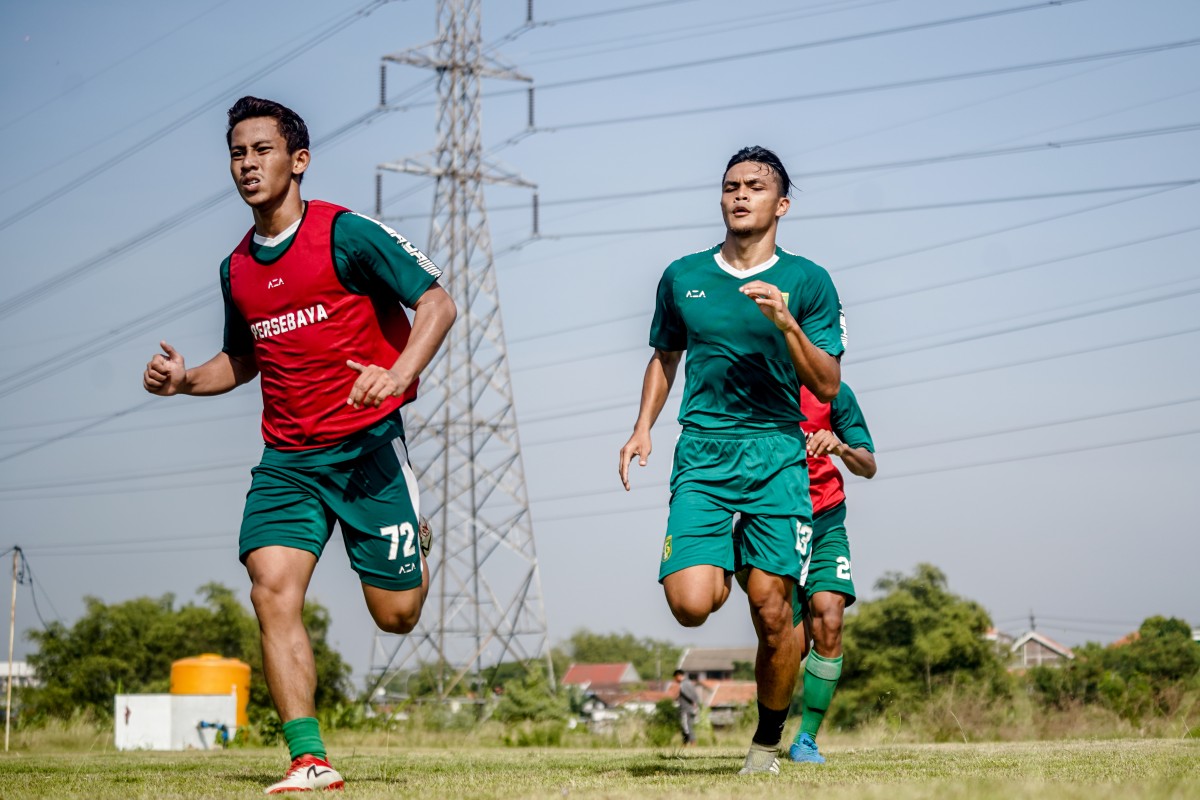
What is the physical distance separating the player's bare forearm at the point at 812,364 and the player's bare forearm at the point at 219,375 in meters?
2.70

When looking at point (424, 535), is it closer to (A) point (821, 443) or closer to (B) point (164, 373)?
(B) point (164, 373)

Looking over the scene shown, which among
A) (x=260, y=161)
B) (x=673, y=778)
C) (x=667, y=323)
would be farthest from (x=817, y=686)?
(x=260, y=161)

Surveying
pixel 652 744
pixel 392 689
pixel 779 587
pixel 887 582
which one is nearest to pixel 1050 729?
pixel 652 744

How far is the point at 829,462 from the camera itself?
894 centimetres

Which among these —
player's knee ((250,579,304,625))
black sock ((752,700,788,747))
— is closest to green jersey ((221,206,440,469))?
player's knee ((250,579,304,625))

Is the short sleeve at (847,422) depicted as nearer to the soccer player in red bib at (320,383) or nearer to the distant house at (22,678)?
the soccer player in red bib at (320,383)

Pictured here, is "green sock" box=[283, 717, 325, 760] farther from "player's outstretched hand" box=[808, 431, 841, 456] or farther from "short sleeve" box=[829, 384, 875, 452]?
"short sleeve" box=[829, 384, 875, 452]

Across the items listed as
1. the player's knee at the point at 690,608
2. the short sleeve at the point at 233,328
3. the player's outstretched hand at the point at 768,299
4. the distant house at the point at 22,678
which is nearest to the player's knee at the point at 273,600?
the short sleeve at the point at 233,328

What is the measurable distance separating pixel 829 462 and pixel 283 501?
3938mm

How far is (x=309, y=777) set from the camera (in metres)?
5.65

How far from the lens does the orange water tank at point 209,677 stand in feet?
90.9

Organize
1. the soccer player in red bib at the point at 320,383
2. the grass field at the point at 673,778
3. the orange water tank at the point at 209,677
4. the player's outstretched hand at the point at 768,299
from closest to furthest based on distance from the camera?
the grass field at the point at 673,778 → the player's outstretched hand at the point at 768,299 → the soccer player in red bib at the point at 320,383 → the orange water tank at the point at 209,677

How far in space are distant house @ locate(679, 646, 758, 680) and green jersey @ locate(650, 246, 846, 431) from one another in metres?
124

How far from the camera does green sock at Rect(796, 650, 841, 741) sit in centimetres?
838
